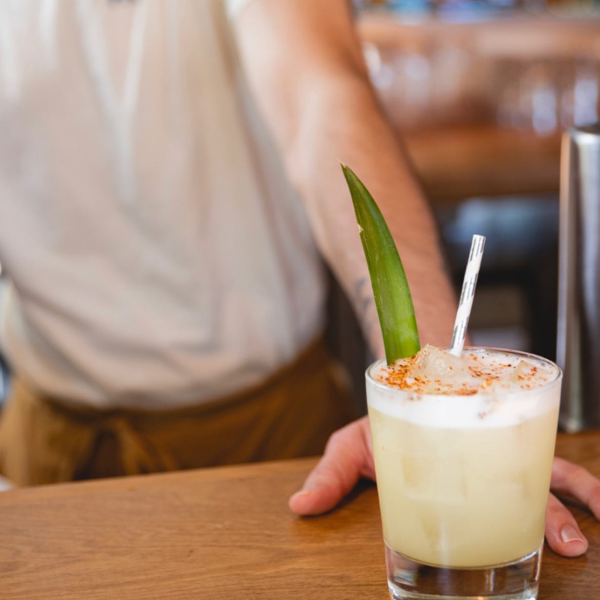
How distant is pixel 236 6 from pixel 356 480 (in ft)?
2.98

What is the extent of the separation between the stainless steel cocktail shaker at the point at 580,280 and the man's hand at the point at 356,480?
0.37 metres

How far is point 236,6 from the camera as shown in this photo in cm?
147

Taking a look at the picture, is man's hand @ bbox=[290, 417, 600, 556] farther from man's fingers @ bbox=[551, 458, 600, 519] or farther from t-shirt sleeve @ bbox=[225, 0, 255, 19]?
t-shirt sleeve @ bbox=[225, 0, 255, 19]

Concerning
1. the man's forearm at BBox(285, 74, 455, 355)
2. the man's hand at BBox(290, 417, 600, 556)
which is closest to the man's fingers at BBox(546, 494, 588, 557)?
the man's hand at BBox(290, 417, 600, 556)

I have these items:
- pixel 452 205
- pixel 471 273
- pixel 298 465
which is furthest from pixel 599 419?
pixel 452 205

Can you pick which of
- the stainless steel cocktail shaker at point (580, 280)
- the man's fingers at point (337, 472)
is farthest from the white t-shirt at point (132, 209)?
the man's fingers at point (337, 472)

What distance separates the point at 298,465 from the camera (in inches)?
38.4

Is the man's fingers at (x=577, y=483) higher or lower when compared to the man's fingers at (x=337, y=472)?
lower

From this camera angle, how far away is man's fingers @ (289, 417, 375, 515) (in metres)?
0.84

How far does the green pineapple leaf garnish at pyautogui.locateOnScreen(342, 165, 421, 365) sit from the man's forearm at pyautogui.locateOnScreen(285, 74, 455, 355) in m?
0.28

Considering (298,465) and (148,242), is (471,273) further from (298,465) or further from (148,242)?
(148,242)

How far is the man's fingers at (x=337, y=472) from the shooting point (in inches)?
32.9

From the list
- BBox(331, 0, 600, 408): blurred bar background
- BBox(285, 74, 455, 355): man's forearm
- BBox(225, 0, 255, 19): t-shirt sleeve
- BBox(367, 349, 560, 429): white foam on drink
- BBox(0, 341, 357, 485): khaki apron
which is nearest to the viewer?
BBox(367, 349, 560, 429): white foam on drink

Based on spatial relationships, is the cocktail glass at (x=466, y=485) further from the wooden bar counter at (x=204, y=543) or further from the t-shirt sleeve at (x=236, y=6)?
the t-shirt sleeve at (x=236, y=6)
